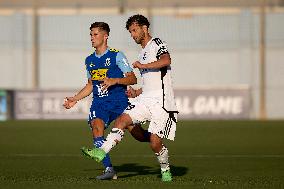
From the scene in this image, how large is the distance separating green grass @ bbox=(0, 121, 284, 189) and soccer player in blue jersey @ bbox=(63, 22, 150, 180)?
612mm

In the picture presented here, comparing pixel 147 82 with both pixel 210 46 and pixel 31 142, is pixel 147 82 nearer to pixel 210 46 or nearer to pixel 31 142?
pixel 31 142

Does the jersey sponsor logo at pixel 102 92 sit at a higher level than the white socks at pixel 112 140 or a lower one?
higher

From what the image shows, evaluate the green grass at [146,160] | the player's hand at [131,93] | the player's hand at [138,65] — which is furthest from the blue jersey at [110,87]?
the player's hand at [138,65]

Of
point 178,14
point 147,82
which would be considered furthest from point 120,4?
point 147,82

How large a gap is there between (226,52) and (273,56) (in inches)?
78.2

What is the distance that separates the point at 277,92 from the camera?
4272 centimetres

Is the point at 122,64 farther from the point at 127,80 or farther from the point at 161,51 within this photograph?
the point at 161,51

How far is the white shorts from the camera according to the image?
1312cm

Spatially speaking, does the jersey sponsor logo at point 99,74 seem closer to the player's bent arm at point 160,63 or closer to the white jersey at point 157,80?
the white jersey at point 157,80

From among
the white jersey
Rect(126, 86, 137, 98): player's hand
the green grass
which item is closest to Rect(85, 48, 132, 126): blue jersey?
Rect(126, 86, 137, 98): player's hand

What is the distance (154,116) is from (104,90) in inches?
39.5

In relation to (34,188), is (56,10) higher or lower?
higher

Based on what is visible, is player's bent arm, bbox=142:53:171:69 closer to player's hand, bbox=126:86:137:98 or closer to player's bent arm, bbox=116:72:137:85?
player's bent arm, bbox=116:72:137:85

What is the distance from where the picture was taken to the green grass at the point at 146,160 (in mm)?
13117
